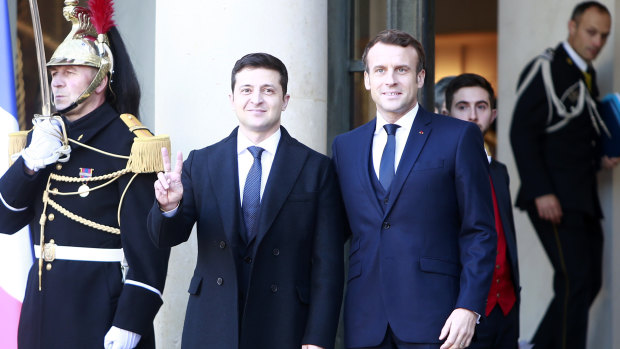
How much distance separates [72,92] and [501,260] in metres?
1.97

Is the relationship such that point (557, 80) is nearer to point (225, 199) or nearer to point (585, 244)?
point (585, 244)

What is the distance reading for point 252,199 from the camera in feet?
12.6

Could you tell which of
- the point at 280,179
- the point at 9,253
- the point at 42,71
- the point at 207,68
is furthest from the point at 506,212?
the point at 9,253

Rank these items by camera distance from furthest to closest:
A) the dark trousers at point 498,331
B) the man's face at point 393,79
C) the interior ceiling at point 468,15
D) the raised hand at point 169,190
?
the interior ceiling at point 468,15, the dark trousers at point 498,331, the man's face at point 393,79, the raised hand at point 169,190

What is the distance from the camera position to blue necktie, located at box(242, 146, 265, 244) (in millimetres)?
3807

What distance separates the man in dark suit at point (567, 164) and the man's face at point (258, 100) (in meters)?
3.35

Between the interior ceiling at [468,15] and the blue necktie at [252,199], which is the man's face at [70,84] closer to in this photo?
the blue necktie at [252,199]

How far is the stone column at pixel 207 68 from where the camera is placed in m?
4.73

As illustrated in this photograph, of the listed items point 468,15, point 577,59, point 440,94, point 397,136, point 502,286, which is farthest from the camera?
point 468,15

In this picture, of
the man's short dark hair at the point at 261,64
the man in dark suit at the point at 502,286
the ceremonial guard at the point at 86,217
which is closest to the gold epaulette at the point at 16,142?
the ceremonial guard at the point at 86,217

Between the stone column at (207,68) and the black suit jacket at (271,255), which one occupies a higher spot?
the stone column at (207,68)

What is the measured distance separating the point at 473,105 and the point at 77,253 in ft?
6.95

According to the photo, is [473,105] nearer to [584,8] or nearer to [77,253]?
[77,253]

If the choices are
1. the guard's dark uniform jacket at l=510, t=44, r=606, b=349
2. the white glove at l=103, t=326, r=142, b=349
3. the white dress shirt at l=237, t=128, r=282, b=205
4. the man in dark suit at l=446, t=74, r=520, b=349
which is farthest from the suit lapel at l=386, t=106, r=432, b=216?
the guard's dark uniform jacket at l=510, t=44, r=606, b=349
